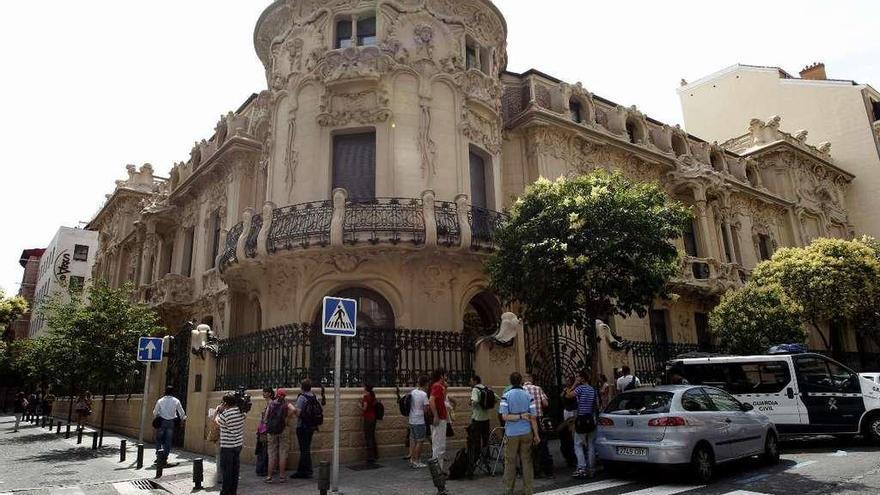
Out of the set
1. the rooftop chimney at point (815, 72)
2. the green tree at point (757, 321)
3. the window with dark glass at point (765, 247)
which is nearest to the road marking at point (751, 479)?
the green tree at point (757, 321)

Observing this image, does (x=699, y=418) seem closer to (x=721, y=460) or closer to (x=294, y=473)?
(x=721, y=460)

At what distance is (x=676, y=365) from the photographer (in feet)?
46.3

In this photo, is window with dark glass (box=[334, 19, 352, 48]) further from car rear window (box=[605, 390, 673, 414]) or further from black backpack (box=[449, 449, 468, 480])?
car rear window (box=[605, 390, 673, 414])

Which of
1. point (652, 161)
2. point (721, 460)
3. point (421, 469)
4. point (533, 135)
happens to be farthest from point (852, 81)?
point (421, 469)

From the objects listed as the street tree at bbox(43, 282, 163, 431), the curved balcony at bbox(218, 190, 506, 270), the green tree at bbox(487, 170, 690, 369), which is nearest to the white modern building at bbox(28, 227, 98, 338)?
the street tree at bbox(43, 282, 163, 431)

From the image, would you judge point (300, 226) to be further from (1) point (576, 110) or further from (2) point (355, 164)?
(1) point (576, 110)

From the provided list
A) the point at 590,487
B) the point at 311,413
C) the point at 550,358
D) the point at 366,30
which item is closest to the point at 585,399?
the point at 590,487

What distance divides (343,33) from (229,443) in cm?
1327

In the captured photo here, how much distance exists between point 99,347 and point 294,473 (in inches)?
496

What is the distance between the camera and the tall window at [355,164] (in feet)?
53.2

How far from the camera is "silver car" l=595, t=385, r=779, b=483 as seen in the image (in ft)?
27.9

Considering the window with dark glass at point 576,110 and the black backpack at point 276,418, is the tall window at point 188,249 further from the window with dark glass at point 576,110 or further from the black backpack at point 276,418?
the black backpack at point 276,418

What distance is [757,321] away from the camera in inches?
760

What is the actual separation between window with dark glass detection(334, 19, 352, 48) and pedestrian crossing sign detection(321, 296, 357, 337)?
36.8 ft
